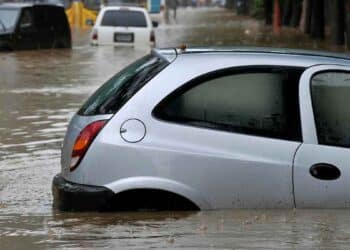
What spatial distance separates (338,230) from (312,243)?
37 centimetres

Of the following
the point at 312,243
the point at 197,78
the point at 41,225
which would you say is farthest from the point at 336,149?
the point at 41,225

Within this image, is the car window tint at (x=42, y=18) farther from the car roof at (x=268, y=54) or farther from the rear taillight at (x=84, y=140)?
the rear taillight at (x=84, y=140)

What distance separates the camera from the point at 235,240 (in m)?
5.01

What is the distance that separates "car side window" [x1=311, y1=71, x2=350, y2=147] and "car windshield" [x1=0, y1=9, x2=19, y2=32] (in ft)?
60.7

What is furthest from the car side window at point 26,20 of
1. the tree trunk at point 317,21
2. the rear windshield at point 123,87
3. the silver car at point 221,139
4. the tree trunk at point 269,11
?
the tree trunk at point 269,11

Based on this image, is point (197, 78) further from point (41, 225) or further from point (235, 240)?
point (41, 225)

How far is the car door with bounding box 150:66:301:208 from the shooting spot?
5.27 meters

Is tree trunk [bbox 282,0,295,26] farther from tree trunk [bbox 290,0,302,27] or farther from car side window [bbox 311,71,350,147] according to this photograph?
car side window [bbox 311,71,350,147]

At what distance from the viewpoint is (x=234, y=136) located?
5297mm

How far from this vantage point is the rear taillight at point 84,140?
539 centimetres

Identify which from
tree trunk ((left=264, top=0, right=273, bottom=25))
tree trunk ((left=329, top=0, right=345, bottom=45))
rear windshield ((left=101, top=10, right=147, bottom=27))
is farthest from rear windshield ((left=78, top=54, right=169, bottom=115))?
tree trunk ((left=264, top=0, right=273, bottom=25))

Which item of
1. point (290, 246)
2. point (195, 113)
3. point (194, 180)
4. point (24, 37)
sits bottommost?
point (290, 246)

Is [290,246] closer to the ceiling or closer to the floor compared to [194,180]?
closer to the floor

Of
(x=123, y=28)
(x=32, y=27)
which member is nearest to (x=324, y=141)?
(x=123, y=28)
